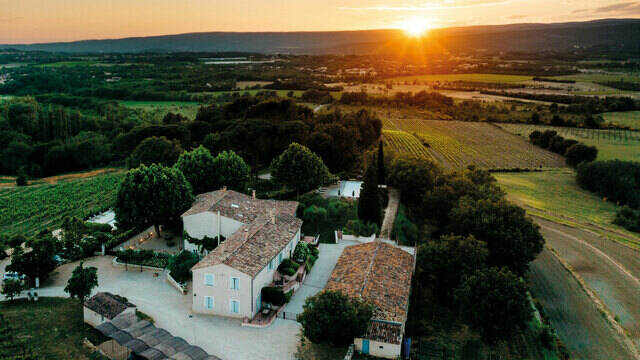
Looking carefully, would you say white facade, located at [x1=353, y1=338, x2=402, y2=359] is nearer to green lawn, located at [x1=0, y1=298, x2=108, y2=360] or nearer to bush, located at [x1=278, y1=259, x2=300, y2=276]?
bush, located at [x1=278, y1=259, x2=300, y2=276]

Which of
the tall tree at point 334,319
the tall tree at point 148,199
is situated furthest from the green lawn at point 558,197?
the tall tree at point 148,199

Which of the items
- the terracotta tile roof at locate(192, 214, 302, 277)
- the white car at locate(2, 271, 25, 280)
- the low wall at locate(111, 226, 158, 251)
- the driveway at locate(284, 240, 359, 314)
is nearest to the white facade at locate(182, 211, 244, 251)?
the terracotta tile roof at locate(192, 214, 302, 277)

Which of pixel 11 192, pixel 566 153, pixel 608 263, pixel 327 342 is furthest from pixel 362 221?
pixel 566 153

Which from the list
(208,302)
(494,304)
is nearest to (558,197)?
(494,304)

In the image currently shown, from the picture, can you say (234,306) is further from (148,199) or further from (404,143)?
(404,143)

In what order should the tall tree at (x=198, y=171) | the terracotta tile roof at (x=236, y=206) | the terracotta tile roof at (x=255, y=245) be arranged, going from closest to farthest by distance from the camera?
the terracotta tile roof at (x=255, y=245), the terracotta tile roof at (x=236, y=206), the tall tree at (x=198, y=171)

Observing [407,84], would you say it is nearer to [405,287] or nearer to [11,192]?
[11,192]

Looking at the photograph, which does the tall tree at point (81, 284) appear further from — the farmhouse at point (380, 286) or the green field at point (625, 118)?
the green field at point (625, 118)
